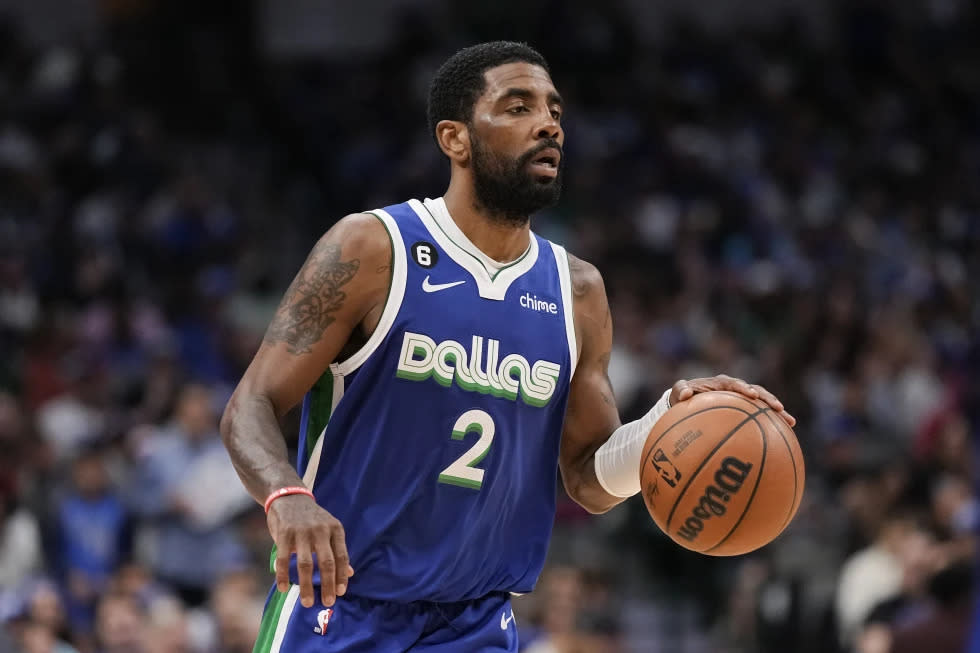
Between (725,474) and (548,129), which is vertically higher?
(548,129)

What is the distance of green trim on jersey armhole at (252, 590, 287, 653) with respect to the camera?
3.82 meters

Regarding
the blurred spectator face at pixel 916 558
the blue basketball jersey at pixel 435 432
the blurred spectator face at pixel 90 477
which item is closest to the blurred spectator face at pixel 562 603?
the blurred spectator face at pixel 916 558

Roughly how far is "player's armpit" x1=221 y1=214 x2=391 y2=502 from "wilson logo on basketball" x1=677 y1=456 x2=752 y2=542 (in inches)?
37.6

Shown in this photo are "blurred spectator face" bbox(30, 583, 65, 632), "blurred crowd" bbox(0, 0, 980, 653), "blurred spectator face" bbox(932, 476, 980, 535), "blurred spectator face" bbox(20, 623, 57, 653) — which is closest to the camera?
"blurred spectator face" bbox(20, 623, 57, 653)

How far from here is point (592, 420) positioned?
4184 mm

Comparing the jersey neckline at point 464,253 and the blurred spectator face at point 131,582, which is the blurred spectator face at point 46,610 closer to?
the blurred spectator face at point 131,582

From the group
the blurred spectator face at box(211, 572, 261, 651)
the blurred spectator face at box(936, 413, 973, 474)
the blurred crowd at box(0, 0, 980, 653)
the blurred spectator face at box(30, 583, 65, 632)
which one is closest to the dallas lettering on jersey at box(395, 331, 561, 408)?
the blurred crowd at box(0, 0, 980, 653)

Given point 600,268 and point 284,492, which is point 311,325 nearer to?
point 284,492

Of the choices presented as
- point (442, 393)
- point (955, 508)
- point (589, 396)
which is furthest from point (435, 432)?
point (955, 508)

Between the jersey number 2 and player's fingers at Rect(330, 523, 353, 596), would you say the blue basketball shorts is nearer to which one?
the jersey number 2

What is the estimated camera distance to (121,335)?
1109 cm

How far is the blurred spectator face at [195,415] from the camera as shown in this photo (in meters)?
8.98

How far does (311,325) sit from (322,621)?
0.76 m

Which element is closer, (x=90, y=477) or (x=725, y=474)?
(x=725, y=474)
